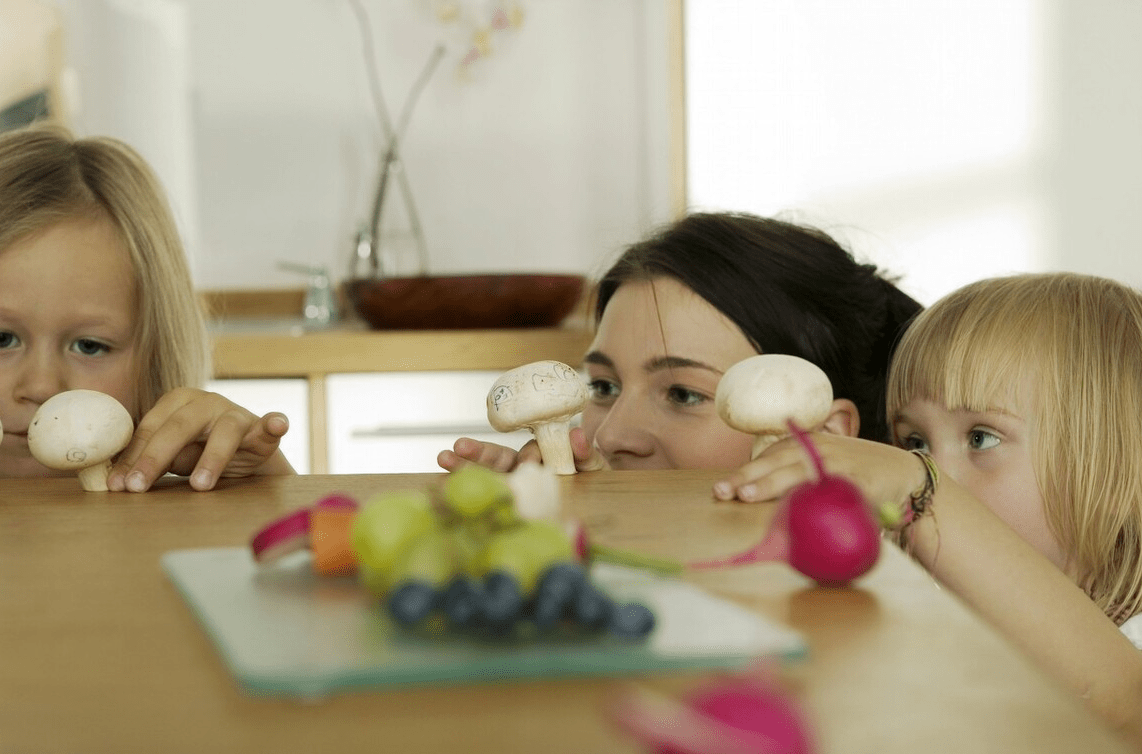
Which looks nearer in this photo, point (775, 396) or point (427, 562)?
point (427, 562)

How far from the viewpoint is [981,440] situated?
1.24m

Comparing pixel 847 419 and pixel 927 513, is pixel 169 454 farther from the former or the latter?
pixel 847 419

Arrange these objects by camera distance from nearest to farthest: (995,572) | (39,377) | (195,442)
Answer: (995,572)
(195,442)
(39,377)

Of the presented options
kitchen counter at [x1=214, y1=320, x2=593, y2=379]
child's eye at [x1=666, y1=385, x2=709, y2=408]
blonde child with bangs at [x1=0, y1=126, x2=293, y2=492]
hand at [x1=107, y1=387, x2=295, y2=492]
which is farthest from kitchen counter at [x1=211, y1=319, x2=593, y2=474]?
hand at [x1=107, y1=387, x2=295, y2=492]

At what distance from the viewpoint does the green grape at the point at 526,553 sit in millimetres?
357

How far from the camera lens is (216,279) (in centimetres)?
305

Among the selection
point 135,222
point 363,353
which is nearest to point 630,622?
point 135,222

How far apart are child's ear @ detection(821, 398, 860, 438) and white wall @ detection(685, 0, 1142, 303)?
1.30 m

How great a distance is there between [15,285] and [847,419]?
90 cm

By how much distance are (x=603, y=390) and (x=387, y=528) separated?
1069 mm

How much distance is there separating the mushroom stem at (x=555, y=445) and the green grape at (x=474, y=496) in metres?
0.41

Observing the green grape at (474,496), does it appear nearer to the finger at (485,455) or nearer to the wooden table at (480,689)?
the wooden table at (480,689)

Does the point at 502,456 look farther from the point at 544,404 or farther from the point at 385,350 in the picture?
the point at 385,350

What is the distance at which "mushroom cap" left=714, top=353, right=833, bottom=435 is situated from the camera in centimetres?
72
